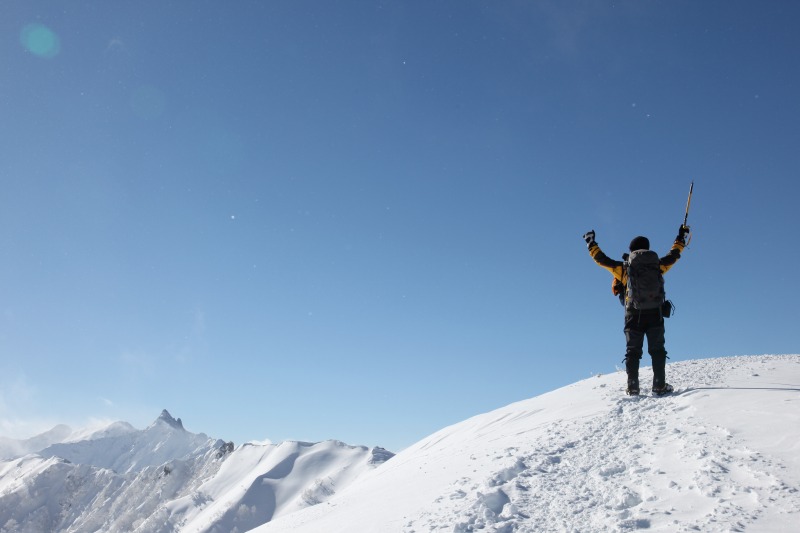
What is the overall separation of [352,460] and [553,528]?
124 m

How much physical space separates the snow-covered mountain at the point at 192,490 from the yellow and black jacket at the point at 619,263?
8729cm

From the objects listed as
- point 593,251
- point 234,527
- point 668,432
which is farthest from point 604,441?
point 234,527

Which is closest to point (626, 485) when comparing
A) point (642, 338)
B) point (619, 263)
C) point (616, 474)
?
point (616, 474)

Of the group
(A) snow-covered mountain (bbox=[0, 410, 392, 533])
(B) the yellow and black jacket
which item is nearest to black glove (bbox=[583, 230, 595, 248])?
(B) the yellow and black jacket

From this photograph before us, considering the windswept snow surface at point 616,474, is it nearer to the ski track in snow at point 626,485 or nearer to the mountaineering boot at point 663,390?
the ski track in snow at point 626,485

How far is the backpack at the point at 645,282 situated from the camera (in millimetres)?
8828

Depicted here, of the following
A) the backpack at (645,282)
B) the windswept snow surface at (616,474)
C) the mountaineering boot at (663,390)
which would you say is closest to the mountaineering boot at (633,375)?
the windswept snow surface at (616,474)

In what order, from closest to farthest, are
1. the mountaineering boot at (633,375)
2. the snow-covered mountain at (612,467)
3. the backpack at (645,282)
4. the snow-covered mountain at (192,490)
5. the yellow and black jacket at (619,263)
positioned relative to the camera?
the snow-covered mountain at (612,467) → the mountaineering boot at (633,375) → the backpack at (645,282) → the yellow and black jacket at (619,263) → the snow-covered mountain at (192,490)

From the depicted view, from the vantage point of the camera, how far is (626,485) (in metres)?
4.73

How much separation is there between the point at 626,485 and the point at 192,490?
150406 millimetres

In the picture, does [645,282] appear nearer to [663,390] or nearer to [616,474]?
[663,390]

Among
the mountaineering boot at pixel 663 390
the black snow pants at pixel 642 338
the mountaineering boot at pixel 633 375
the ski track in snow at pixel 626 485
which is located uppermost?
the black snow pants at pixel 642 338

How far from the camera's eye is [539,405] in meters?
9.95

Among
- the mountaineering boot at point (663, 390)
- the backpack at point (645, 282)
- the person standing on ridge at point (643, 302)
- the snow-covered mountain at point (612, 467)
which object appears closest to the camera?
the snow-covered mountain at point (612, 467)
